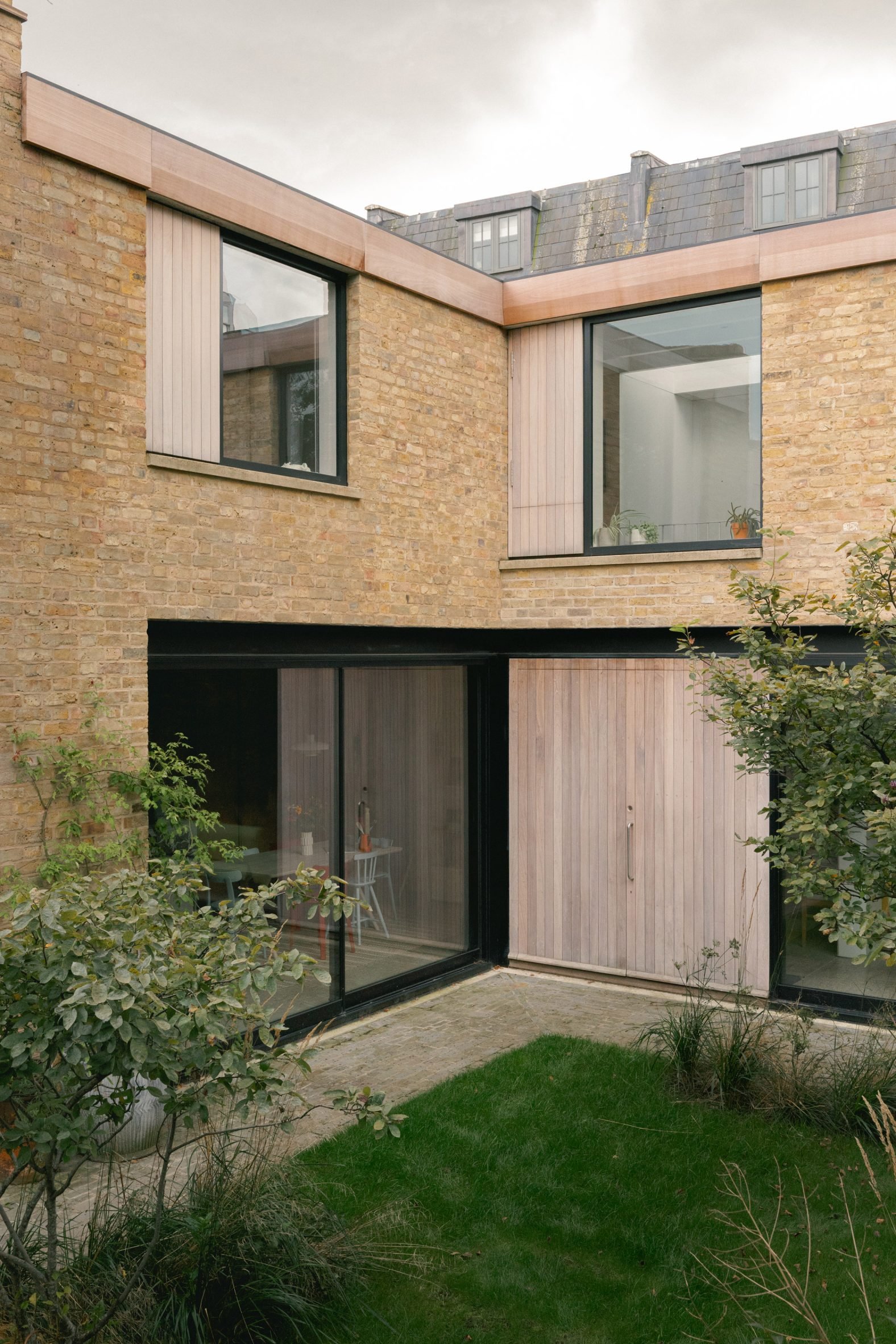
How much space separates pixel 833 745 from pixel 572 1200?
8.40 ft

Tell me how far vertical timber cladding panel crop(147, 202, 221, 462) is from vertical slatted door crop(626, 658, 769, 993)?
4016 mm

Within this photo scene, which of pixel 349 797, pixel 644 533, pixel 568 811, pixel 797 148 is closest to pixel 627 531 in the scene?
pixel 644 533

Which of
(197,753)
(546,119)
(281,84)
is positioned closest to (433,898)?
(197,753)

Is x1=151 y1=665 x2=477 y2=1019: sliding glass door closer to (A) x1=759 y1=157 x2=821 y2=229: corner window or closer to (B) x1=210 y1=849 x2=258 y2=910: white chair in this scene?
(B) x1=210 y1=849 x2=258 y2=910: white chair

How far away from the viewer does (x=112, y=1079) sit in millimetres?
5742

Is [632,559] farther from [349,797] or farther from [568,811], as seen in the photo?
[349,797]

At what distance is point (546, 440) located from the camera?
9664 mm

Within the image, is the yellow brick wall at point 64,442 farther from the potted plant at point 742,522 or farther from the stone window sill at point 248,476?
the potted plant at point 742,522

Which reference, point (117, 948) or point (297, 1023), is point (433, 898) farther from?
point (117, 948)

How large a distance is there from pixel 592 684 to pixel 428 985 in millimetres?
2789

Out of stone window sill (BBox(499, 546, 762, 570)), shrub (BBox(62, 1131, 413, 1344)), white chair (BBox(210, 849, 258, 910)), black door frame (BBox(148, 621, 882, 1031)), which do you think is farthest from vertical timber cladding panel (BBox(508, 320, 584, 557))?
shrub (BBox(62, 1131, 413, 1344))

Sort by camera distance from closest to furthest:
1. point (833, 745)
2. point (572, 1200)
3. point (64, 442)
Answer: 1. point (833, 745)
2. point (572, 1200)
3. point (64, 442)

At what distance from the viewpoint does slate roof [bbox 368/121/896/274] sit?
18.6 m

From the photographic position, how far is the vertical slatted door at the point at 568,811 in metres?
9.31
